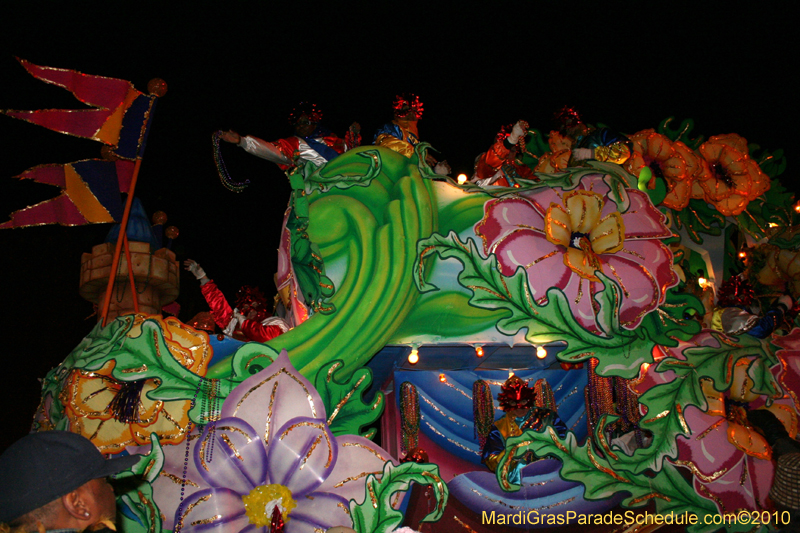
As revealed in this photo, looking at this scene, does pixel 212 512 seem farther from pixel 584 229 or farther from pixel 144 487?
pixel 584 229

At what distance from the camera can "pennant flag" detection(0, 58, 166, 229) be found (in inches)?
120

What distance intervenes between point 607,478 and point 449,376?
96 centimetres

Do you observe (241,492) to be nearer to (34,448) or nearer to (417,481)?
(417,481)

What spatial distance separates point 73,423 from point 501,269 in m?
1.80

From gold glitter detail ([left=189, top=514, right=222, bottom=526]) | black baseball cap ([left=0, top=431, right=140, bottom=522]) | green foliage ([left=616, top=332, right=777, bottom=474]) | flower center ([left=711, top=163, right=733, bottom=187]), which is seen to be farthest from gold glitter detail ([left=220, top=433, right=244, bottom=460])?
flower center ([left=711, top=163, right=733, bottom=187])

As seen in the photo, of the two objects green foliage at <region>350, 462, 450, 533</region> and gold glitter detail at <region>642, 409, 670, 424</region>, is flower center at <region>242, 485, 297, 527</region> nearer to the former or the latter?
green foliage at <region>350, 462, 450, 533</region>

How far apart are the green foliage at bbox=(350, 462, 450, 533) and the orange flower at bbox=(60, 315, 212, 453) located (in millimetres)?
726

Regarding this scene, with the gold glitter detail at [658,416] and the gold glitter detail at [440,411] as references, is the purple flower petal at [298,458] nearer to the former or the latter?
the gold glitter detail at [440,411]

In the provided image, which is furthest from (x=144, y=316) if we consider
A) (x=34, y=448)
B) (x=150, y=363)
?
(x=34, y=448)

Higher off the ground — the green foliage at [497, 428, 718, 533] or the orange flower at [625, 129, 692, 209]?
the orange flower at [625, 129, 692, 209]

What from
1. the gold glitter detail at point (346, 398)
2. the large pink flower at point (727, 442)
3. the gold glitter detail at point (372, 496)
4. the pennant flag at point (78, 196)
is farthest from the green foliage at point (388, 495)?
the pennant flag at point (78, 196)

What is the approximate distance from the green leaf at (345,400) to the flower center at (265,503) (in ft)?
1.00

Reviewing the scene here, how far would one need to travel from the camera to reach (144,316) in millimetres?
2463

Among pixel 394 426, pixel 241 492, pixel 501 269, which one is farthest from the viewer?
pixel 394 426
